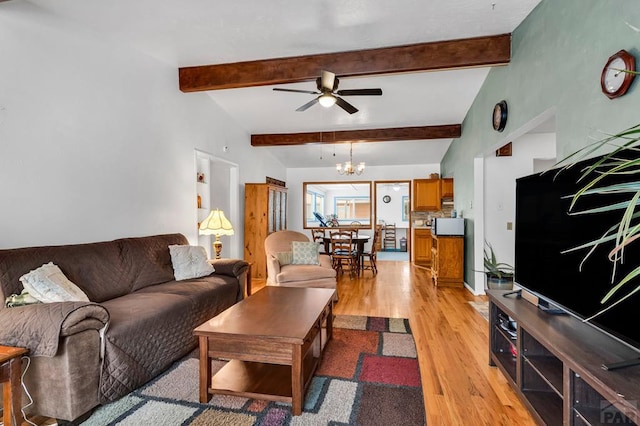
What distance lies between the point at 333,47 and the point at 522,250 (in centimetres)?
261

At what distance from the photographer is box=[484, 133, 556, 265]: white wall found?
4.63 metres

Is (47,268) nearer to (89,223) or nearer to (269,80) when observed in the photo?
(89,223)

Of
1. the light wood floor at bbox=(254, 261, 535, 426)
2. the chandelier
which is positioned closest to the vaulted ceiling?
the chandelier

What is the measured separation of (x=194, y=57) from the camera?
11.9 ft

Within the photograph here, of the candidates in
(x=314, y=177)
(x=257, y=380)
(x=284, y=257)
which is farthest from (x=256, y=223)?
(x=257, y=380)

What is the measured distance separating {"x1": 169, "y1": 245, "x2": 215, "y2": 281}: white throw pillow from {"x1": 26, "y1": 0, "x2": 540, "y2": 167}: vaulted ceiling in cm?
197

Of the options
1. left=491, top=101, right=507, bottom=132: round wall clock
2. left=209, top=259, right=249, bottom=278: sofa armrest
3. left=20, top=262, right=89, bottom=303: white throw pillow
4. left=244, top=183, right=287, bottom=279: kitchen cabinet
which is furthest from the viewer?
left=244, top=183, right=287, bottom=279: kitchen cabinet

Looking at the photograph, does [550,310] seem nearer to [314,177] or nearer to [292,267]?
[292,267]

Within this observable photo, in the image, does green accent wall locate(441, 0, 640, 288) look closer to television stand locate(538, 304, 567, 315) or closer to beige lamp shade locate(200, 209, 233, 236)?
television stand locate(538, 304, 567, 315)

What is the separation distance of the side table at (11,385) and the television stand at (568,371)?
2.57m

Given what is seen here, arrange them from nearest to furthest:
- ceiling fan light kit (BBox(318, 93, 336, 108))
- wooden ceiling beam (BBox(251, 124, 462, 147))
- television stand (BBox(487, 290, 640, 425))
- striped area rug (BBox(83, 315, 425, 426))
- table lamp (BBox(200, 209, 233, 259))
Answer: television stand (BBox(487, 290, 640, 425)) → striped area rug (BBox(83, 315, 425, 426)) → ceiling fan light kit (BBox(318, 93, 336, 108)) → table lamp (BBox(200, 209, 233, 259)) → wooden ceiling beam (BBox(251, 124, 462, 147))

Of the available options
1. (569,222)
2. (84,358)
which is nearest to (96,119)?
(84,358)

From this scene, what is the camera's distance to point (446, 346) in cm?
278

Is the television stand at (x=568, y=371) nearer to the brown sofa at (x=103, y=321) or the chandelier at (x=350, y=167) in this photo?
the brown sofa at (x=103, y=321)
